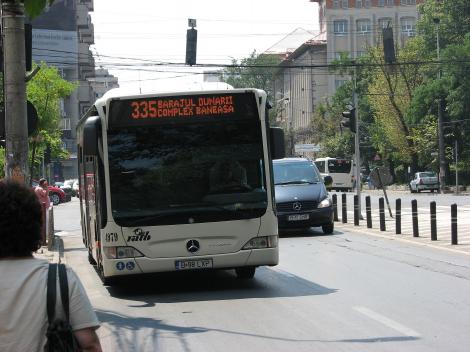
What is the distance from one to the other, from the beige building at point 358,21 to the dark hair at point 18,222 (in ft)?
344

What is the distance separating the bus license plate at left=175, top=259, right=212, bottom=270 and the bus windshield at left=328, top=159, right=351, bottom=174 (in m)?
64.9

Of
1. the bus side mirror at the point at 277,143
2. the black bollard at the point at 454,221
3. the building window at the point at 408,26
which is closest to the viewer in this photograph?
the bus side mirror at the point at 277,143

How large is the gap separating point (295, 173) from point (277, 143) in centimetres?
1163

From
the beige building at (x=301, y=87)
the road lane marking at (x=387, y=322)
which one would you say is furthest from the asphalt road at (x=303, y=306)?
the beige building at (x=301, y=87)

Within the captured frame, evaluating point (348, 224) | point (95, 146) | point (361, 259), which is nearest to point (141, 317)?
point (95, 146)

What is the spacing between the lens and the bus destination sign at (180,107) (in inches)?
453

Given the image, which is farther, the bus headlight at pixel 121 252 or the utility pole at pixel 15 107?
the utility pole at pixel 15 107

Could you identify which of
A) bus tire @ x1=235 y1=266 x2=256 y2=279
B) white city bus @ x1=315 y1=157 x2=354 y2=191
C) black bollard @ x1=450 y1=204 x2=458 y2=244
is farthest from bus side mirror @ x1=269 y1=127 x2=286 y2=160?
white city bus @ x1=315 y1=157 x2=354 y2=191

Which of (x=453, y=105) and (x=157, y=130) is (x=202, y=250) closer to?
(x=157, y=130)

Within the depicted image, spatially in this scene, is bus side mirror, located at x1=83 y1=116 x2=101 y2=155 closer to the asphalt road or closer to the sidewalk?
the asphalt road

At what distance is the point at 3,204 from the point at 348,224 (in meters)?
23.3

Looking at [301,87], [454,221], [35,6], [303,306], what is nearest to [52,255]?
[454,221]

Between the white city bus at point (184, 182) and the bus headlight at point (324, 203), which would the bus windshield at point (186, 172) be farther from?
the bus headlight at point (324, 203)

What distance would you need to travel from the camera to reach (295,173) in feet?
76.0
